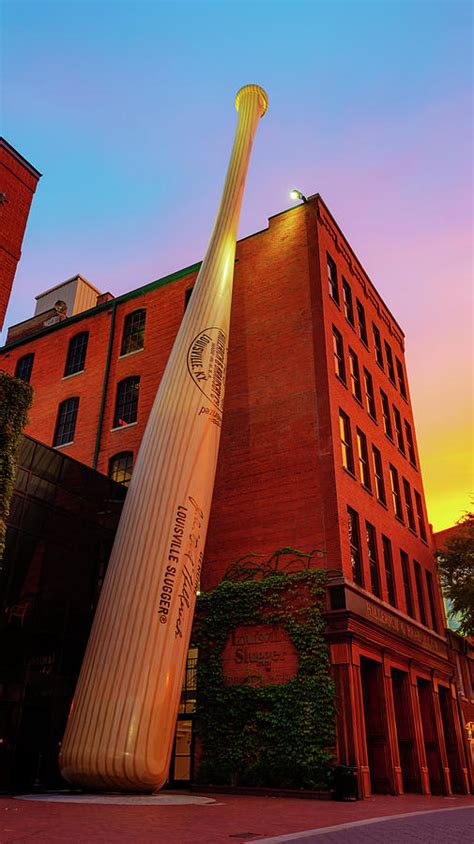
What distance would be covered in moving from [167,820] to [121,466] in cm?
1641

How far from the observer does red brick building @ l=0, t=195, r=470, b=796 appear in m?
17.6

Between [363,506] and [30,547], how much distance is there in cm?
1030

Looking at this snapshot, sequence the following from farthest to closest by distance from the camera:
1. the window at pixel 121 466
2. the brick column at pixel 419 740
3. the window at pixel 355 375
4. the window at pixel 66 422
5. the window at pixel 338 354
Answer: the window at pixel 66 422, the window at pixel 121 466, the window at pixel 355 375, the window at pixel 338 354, the brick column at pixel 419 740

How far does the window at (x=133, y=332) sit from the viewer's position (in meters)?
27.0

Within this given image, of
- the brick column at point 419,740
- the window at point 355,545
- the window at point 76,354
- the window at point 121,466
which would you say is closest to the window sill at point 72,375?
the window at point 76,354

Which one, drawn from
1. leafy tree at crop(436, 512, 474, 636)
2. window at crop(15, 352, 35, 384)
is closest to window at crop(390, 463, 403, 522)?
leafy tree at crop(436, 512, 474, 636)

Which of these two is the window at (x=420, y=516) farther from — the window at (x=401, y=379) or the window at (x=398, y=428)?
the window at (x=401, y=379)

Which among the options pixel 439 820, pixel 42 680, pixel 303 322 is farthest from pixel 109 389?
pixel 439 820

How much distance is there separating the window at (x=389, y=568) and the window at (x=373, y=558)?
114 centimetres

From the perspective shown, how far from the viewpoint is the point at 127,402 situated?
1003 inches

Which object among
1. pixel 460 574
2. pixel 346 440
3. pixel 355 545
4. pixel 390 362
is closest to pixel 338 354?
pixel 346 440

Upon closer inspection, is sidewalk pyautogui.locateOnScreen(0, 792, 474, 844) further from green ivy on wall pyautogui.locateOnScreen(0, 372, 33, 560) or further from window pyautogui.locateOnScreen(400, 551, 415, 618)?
window pyautogui.locateOnScreen(400, 551, 415, 618)

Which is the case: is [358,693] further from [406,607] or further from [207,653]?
[406,607]

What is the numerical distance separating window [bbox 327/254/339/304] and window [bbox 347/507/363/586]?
8664mm
